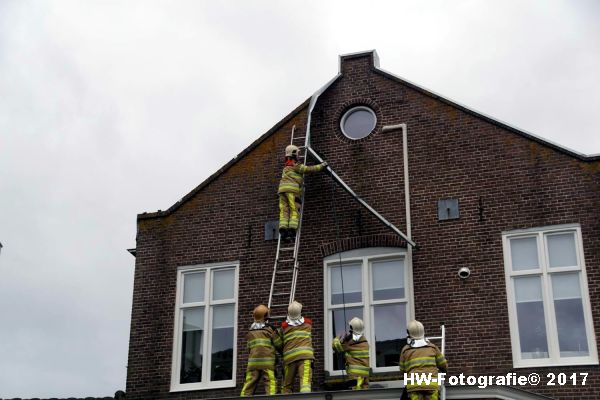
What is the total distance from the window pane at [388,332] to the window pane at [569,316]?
8.17 feet

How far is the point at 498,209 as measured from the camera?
594 inches

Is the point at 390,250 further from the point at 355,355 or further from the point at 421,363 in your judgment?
the point at 421,363

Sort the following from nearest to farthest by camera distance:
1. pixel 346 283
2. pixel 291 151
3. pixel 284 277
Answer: pixel 346 283
pixel 284 277
pixel 291 151

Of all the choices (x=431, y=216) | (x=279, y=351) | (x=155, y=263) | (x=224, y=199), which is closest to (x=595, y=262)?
(x=431, y=216)

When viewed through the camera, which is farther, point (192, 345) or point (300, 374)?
point (192, 345)

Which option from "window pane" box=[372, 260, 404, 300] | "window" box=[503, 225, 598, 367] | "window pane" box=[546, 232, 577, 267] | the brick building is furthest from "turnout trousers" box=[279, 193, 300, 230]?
"window pane" box=[546, 232, 577, 267]

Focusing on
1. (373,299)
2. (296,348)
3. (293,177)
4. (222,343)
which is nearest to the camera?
(296,348)

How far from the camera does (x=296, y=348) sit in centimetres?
1345

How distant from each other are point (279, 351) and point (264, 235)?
120 inches

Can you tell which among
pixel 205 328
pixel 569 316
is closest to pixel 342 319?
pixel 205 328

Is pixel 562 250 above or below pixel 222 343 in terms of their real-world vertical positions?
above

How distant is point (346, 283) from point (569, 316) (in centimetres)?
375

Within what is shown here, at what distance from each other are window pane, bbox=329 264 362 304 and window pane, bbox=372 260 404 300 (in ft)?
0.94

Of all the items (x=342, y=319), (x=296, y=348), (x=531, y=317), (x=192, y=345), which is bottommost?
(x=296, y=348)
